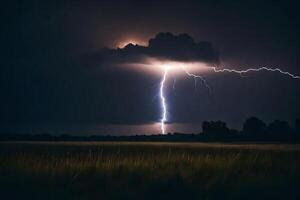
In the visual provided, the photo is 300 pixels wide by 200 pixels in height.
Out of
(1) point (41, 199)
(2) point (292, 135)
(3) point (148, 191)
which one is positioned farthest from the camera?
(2) point (292, 135)

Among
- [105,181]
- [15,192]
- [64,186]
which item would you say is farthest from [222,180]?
[15,192]

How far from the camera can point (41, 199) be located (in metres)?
18.1

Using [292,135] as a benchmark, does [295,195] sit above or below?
below

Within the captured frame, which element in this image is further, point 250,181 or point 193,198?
point 250,181

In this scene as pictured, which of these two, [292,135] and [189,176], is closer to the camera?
[189,176]

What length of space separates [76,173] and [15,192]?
2.95 metres

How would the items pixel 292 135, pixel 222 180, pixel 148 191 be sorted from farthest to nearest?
pixel 292 135 < pixel 222 180 < pixel 148 191

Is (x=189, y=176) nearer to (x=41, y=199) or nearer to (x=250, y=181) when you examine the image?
(x=250, y=181)

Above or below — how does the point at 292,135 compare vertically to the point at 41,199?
above

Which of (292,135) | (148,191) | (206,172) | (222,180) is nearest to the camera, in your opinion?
(148,191)

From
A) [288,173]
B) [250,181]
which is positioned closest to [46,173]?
[250,181]

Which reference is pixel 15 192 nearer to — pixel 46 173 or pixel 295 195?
pixel 46 173

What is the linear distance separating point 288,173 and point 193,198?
20.9 ft

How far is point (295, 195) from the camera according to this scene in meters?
20.2
